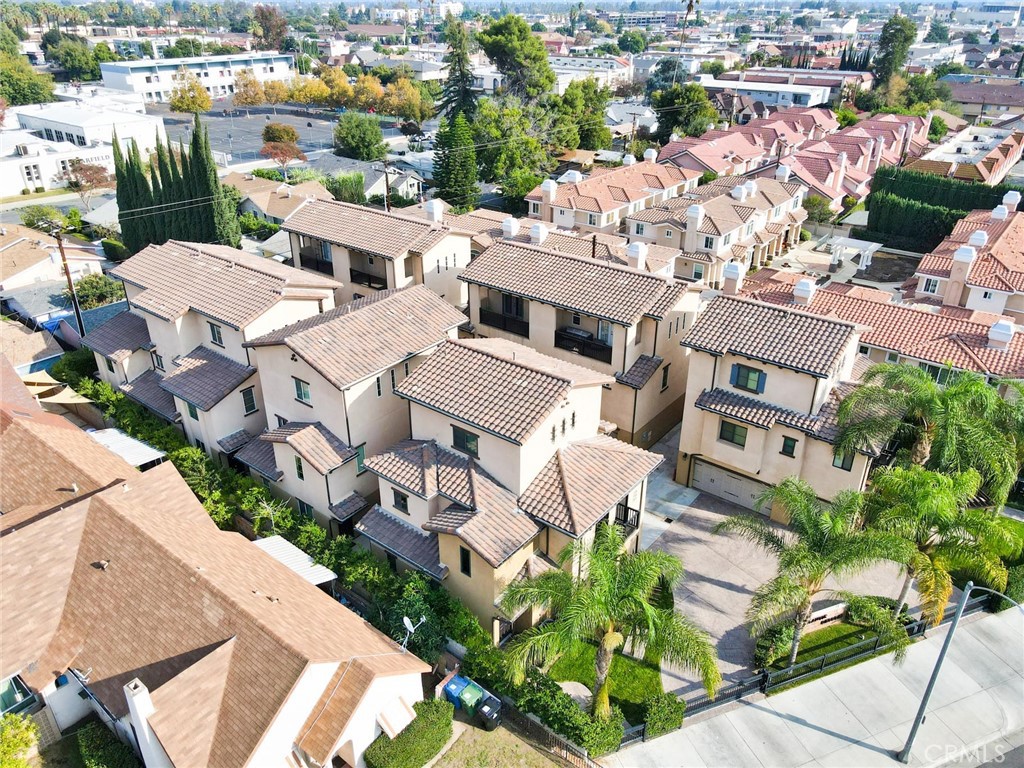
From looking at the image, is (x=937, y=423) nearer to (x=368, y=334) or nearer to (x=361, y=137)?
(x=368, y=334)

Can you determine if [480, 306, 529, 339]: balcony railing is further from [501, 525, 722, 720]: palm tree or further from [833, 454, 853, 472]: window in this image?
[501, 525, 722, 720]: palm tree

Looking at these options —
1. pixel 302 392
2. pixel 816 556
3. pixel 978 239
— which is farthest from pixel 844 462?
pixel 978 239

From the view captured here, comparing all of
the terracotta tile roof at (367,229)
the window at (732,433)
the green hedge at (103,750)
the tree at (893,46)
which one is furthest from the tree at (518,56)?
the green hedge at (103,750)

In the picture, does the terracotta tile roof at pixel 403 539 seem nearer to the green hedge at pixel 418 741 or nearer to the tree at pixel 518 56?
the green hedge at pixel 418 741

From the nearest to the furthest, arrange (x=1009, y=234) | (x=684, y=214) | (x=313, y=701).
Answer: (x=313, y=701) → (x=1009, y=234) → (x=684, y=214)

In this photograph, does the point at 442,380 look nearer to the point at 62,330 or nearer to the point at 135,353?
the point at 135,353

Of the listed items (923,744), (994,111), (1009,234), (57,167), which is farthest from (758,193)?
(994,111)
